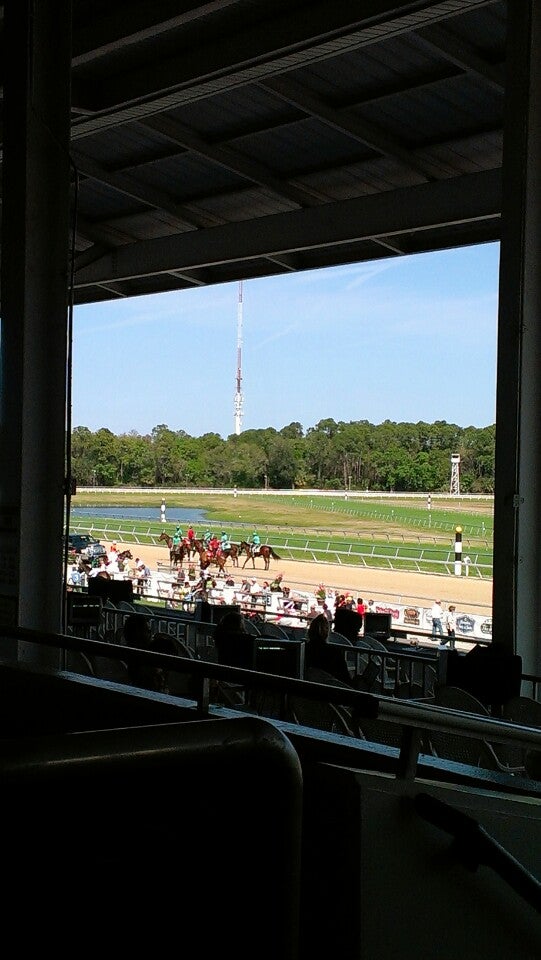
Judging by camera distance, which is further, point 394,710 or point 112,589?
point 112,589

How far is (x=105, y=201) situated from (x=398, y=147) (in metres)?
5.56

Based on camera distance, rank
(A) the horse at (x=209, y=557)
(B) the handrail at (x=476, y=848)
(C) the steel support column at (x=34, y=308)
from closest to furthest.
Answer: (B) the handrail at (x=476, y=848)
(C) the steel support column at (x=34, y=308)
(A) the horse at (x=209, y=557)

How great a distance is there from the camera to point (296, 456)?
65.4 m

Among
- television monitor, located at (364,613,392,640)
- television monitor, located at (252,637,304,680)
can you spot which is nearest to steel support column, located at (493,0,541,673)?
television monitor, located at (252,637,304,680)

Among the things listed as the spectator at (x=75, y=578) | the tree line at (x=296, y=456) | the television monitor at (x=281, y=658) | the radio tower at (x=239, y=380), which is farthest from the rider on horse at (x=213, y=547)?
the radio tower at (x=239, y=380)

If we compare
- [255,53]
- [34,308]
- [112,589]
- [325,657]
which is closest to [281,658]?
[325,657]

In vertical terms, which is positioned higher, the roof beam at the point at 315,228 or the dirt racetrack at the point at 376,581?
the roof beam at the point at 315,228

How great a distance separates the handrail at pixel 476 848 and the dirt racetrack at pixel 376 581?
39.0 metres

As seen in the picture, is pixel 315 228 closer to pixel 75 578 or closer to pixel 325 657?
pixel 325 657

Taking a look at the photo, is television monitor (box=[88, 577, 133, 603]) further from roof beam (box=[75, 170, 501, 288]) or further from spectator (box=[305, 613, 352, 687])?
spectator (box=[305, 613, 352, 687])

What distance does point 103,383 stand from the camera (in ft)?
241

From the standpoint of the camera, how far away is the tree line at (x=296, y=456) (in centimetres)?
6056

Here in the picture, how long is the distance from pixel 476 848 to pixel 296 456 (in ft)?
208

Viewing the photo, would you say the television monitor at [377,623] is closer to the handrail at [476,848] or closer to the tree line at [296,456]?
the handrail at [476,848]
